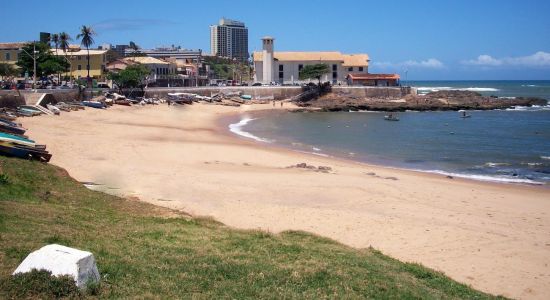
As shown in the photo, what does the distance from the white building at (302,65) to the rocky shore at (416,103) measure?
15362mm

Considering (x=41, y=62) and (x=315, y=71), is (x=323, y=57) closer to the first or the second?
(x=315, y=71)

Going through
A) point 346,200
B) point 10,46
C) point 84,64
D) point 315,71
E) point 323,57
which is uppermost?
point 323,57

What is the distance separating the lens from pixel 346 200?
2033 cm

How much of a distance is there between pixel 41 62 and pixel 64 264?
2653 inches

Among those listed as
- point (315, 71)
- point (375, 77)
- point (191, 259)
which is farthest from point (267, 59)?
point (191, 259)

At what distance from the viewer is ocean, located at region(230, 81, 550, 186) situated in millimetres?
30938

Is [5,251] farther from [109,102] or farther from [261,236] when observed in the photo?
[109,102]

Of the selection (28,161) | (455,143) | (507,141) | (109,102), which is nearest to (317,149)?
(455,143)

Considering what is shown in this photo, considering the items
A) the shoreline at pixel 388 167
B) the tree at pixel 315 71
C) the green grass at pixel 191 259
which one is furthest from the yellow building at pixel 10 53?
the green grass at pixel 191 259

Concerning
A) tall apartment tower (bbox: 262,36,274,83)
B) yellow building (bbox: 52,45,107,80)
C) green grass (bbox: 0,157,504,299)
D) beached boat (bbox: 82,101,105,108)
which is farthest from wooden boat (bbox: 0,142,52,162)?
tall apartment tower (bbox: 262,36,274,83)

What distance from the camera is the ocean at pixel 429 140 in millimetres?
30938

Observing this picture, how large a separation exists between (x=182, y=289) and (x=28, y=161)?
1203cm

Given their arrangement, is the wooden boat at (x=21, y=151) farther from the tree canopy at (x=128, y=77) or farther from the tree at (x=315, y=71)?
the tree at (x=315, y=71)

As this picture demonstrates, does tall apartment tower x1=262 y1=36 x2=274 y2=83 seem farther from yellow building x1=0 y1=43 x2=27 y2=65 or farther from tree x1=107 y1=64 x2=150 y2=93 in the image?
yellow building x1=0 y1=43 x2=27 y2=65
